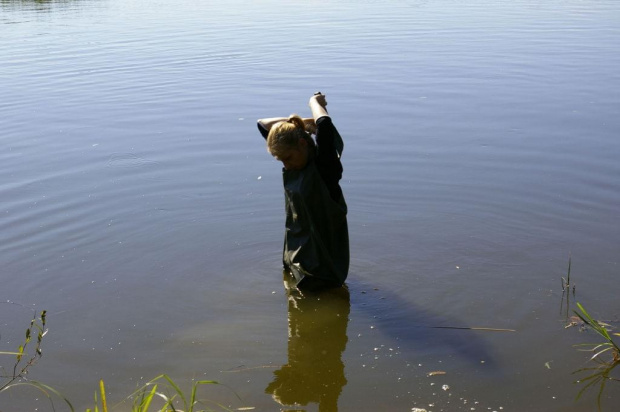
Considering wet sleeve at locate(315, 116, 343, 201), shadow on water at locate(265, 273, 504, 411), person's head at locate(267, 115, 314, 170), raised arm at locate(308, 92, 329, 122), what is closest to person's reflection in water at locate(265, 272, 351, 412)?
shadow on water at locate(265, 273, 504, 411)

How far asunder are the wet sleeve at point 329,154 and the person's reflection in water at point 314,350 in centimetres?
81

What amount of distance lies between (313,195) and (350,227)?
6.15ft

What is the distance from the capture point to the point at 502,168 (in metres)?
8.64

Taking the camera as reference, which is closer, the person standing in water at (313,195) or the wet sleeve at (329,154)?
the wet sleeve at (329,154)

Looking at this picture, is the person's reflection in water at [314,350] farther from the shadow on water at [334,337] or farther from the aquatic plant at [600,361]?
the aquatic plant at [600,361]

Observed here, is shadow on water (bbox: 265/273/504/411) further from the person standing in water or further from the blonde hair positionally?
the blonde hair

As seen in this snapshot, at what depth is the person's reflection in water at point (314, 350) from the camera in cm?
464

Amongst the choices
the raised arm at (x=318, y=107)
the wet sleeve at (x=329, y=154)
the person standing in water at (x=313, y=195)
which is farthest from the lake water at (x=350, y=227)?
the raised arm at (x=318, y=107)

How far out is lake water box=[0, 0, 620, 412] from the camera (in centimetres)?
488

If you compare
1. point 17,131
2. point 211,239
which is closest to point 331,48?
point 17,131

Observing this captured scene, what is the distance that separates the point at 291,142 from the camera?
520cm

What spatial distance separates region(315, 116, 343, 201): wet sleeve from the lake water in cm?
93

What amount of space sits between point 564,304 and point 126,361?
2968 millimetres

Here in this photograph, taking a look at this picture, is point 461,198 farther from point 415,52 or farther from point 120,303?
point 415,52
